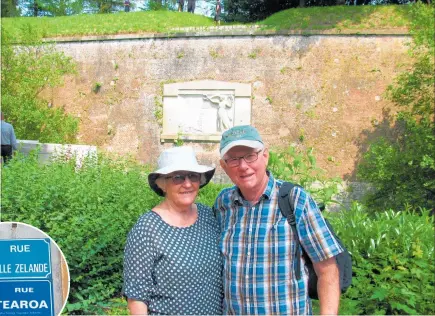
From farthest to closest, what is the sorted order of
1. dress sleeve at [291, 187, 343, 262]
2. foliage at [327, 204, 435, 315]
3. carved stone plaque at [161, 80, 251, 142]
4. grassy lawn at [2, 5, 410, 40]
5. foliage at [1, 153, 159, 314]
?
carved stone plaque at [161, 80, 251, 142]
grassy lawn at [2, 5, 410, 40]
foliage at [1, 153, 159, 314]
foliage at [327, 204, 435, 315]
dress sleeve at [291, 187, 343, 262]

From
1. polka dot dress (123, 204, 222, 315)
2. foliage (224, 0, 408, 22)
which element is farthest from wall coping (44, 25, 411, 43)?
polka dot dress (123, 204, 222, 315)

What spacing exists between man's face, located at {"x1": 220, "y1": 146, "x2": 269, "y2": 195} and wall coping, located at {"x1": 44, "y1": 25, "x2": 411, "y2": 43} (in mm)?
11944

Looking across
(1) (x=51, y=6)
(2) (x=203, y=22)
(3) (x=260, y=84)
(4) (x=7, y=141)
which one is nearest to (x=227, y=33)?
(3) (x=260, y=84)

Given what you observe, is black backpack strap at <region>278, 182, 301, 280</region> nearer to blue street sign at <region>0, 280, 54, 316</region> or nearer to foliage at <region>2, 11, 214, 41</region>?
blue street sign at <region>0, 280, 54, 316</region>

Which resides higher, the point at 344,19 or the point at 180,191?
the point at 344,19

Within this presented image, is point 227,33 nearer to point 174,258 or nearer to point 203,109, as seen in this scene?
point 203,109

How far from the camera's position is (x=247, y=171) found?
2143 millimetres

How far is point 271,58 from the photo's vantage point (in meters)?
13.8

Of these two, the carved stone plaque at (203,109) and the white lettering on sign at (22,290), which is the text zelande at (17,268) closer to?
the white lettering on sign at (22,290)

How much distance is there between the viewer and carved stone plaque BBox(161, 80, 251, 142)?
541 inches

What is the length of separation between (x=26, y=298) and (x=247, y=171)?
1.07 m

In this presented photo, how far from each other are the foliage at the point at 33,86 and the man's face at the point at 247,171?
12.7 meters

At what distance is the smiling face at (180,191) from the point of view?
221cm

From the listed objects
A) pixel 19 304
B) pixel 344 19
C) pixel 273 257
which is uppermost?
pixel 344 19
